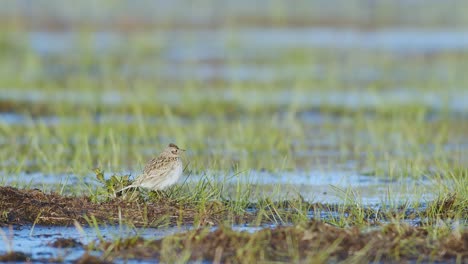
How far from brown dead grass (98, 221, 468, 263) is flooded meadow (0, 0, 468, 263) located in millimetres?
14

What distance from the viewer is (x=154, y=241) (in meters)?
7.41

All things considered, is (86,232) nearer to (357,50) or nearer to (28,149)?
(28,149)

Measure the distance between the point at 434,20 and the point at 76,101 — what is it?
57.0ft

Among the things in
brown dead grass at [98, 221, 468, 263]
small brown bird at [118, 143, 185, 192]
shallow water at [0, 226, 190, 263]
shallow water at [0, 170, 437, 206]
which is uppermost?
small brown bird at [118, 143, 185, 192]

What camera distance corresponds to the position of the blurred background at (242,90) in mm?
12469

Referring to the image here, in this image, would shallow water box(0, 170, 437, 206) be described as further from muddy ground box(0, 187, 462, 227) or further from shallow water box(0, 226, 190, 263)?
shallow water box(0, 226, 190, 263)

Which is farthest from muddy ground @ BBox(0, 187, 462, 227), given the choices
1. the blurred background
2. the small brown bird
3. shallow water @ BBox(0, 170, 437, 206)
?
the blurred background

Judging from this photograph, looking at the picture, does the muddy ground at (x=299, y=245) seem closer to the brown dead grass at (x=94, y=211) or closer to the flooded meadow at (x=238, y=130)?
the flooded meadow at (x=238, y=130)

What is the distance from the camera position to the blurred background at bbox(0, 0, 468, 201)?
12469 mm

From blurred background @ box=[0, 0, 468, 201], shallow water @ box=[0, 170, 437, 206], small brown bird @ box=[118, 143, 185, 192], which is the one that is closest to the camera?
small brown bird @ box=[118, 143, 185, 192]

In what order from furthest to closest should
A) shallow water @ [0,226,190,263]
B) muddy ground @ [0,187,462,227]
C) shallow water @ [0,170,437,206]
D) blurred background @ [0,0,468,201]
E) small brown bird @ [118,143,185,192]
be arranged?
blurred background @ [0,0,468,201] → shallow water @ [0,170,437,206] → small brown bird @ [118,143,185,192] → muddy ground @ [0,187,462,227] → shallow water @ [0,226,190,263]

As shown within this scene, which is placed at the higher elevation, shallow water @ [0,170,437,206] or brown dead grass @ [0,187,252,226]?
brown dead grass @ [0,187,252,226]

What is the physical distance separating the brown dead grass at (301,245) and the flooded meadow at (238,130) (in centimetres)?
1

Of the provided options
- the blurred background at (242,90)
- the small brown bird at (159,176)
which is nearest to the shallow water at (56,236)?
the small brown bird at (159,176)
